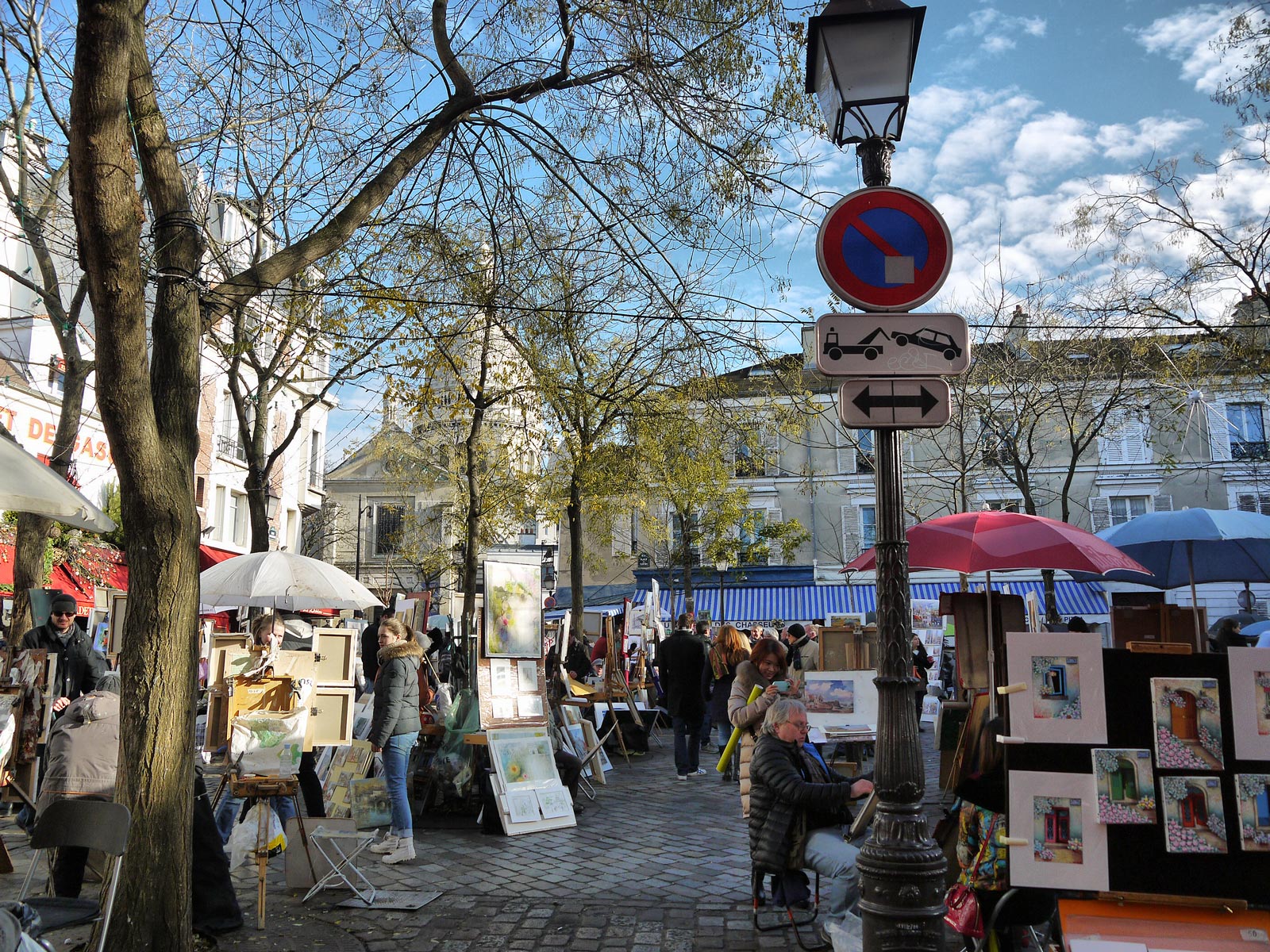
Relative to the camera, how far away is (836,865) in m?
5.43

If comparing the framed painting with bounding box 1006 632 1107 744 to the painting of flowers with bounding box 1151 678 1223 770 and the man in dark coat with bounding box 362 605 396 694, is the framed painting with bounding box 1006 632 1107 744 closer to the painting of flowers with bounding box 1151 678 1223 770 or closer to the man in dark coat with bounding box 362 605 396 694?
the painting of flowers with bounding box 1151 678 1223 770

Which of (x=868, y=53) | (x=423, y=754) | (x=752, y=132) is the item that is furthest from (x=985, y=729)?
(x=423, y=754)


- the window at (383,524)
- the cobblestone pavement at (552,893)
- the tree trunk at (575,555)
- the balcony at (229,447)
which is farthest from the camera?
the window at (383,524)

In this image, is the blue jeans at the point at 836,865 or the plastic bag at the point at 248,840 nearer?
the blue jeans at the point at 836,865

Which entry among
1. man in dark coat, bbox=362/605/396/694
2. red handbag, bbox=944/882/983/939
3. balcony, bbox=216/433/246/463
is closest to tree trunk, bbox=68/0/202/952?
red handbag, bbox=944/882/983/939

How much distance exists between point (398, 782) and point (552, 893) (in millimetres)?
1656

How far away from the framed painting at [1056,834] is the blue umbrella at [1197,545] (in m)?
5.88

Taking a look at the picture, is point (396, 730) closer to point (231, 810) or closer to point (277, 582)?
point (231, 810)

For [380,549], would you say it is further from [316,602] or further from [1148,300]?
[1148,300]

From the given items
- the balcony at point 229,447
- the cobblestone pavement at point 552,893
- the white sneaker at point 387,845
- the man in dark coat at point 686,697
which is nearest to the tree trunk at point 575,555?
the man in dark coat at point 686,697

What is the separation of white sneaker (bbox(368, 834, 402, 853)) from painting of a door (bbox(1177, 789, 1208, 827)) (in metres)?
5.88

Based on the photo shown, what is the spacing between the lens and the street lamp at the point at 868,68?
4.26 m

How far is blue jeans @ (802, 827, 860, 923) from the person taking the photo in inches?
211

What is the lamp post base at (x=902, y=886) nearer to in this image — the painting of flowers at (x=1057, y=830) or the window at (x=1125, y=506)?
the painting of flowers at (x=1057, y=830)
